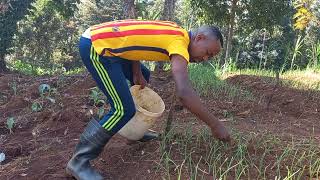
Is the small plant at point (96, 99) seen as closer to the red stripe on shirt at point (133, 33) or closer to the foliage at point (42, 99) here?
the foliage at point (42, 99)

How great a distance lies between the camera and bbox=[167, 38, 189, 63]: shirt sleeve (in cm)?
249

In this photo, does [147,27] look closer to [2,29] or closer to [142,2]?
[142,2]

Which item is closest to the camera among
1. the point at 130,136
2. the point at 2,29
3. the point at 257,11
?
the point at 130,136

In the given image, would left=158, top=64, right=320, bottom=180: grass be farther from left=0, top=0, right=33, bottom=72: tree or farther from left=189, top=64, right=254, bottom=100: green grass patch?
left=0, top=0, right=33, bottom=72: tree

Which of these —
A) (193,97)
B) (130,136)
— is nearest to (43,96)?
(130,136)

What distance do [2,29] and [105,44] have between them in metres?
9.26

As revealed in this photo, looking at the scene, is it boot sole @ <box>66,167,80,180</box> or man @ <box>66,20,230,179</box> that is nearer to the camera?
man @ <box>66,20,230,179</box>

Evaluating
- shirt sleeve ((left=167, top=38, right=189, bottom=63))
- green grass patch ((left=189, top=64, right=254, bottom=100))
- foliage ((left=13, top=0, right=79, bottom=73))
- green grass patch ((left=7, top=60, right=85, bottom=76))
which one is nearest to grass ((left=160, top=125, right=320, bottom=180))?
shirt sleeve ((left=167, top=38, right=189, bottom=63))

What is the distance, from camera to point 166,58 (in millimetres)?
2754

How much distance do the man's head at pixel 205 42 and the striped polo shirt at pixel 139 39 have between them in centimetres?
5

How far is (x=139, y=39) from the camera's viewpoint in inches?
105

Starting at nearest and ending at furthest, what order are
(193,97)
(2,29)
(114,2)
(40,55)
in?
(193,97) → (2,29) → (40,55) → (114,2)

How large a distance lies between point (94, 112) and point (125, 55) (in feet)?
6.08

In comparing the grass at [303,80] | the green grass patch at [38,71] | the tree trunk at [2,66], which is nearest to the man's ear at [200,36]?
the grass at [303,80]
